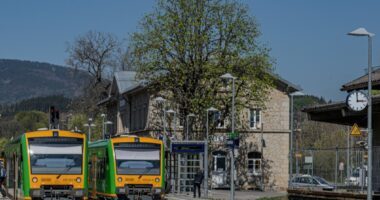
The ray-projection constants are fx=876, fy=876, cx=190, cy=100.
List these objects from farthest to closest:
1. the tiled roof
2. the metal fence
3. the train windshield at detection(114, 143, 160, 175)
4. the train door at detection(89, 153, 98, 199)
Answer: the tiled roof < the train door at detection(89, 153, 98, 199) < the train windshield at detection(114, 143, 160, 175) < the metal fence

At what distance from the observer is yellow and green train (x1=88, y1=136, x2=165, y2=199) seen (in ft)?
122

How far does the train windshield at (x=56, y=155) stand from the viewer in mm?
32875

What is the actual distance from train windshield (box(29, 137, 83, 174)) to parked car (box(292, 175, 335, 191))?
34.1 feet

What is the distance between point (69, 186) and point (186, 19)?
109 ft

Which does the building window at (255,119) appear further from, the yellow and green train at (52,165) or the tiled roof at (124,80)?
the yellow and green train at (52,165)

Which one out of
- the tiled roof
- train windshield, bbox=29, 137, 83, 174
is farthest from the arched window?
train windshield, bbox=29, 137, 83, 174

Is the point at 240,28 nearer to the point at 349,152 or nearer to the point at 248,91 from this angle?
the point at 248,91

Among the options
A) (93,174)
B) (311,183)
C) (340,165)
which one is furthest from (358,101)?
(93,174)

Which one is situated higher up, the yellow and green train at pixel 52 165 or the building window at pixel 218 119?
the building window at pixel 218 119

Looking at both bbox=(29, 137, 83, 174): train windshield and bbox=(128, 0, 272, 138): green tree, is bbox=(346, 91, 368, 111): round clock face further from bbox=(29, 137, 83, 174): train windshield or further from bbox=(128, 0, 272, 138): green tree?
bbox=(128, 0, 272, 138): green tree

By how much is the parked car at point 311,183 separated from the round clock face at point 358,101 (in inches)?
175

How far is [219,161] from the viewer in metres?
76.8

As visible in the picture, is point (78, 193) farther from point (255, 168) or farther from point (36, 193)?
point (255, 168)

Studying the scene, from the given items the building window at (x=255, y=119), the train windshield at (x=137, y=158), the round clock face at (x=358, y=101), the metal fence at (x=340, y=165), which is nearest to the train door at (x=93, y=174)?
the train windshield at (x=137, y=158)
